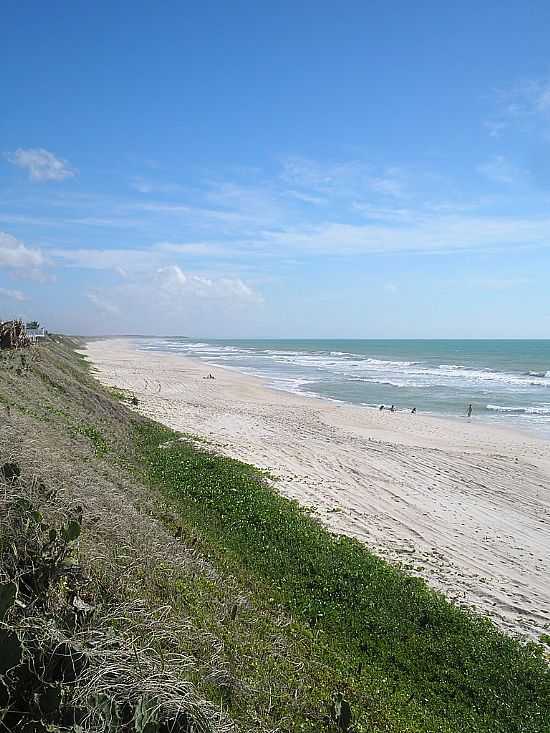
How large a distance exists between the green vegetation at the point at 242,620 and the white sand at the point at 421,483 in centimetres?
129

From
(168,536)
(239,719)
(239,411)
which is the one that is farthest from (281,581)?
(239,411)

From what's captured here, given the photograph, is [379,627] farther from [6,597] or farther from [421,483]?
[421,483]

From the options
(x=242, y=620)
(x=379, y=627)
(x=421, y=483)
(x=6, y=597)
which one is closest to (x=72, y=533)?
(x=6, y=597)

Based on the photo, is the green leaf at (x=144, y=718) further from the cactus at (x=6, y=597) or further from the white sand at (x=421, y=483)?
the white sand at (x=421, y=483)

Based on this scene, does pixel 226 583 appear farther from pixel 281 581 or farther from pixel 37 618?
pixel 37 618

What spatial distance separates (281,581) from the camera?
8930mm

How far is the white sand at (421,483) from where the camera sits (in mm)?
10531

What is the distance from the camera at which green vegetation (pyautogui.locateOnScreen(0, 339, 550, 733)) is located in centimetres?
438

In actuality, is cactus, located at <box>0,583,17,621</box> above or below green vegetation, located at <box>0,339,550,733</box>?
above

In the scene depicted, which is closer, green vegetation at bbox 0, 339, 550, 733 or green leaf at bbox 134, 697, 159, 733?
green leaf at bbox 134, 697, 159, 733

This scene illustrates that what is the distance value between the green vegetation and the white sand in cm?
129

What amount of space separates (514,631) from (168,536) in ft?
18.6

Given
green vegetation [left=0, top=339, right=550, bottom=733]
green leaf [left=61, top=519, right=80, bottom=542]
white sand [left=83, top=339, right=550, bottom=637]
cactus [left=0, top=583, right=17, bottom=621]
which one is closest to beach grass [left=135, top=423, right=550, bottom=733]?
green vegetation [left=0, top=339, right=550, bottom=733]

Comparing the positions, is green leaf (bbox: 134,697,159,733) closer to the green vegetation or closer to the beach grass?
the green vegetation
